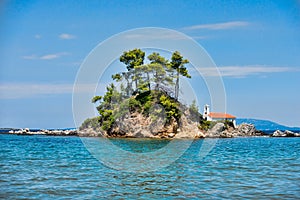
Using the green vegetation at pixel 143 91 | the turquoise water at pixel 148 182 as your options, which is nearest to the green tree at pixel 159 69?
the green vegetation at pixel 143 91

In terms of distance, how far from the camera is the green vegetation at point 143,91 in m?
63.8

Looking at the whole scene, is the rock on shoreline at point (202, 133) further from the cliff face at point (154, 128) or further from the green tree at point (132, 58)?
the green tree at point (132, 58)

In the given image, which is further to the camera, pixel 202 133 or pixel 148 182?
→ pixel 202 133

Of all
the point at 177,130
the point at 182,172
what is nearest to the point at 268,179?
the point at 182,172

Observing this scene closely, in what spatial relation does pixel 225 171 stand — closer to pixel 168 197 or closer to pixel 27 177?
pixel 168 197

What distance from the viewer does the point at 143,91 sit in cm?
6397

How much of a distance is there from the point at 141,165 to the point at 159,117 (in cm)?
4145

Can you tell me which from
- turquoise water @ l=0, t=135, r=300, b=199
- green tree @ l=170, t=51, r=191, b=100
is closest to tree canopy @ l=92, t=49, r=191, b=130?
green tree @ l=170, t=51, r=191, b=100

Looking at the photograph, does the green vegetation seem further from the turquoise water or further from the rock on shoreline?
the turquoise water

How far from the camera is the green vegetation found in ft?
209

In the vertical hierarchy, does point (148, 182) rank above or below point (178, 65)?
below

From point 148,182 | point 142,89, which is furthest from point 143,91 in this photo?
point 148,182

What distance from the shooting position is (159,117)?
6444cm

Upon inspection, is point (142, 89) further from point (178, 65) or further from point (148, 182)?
point (148, 182)
